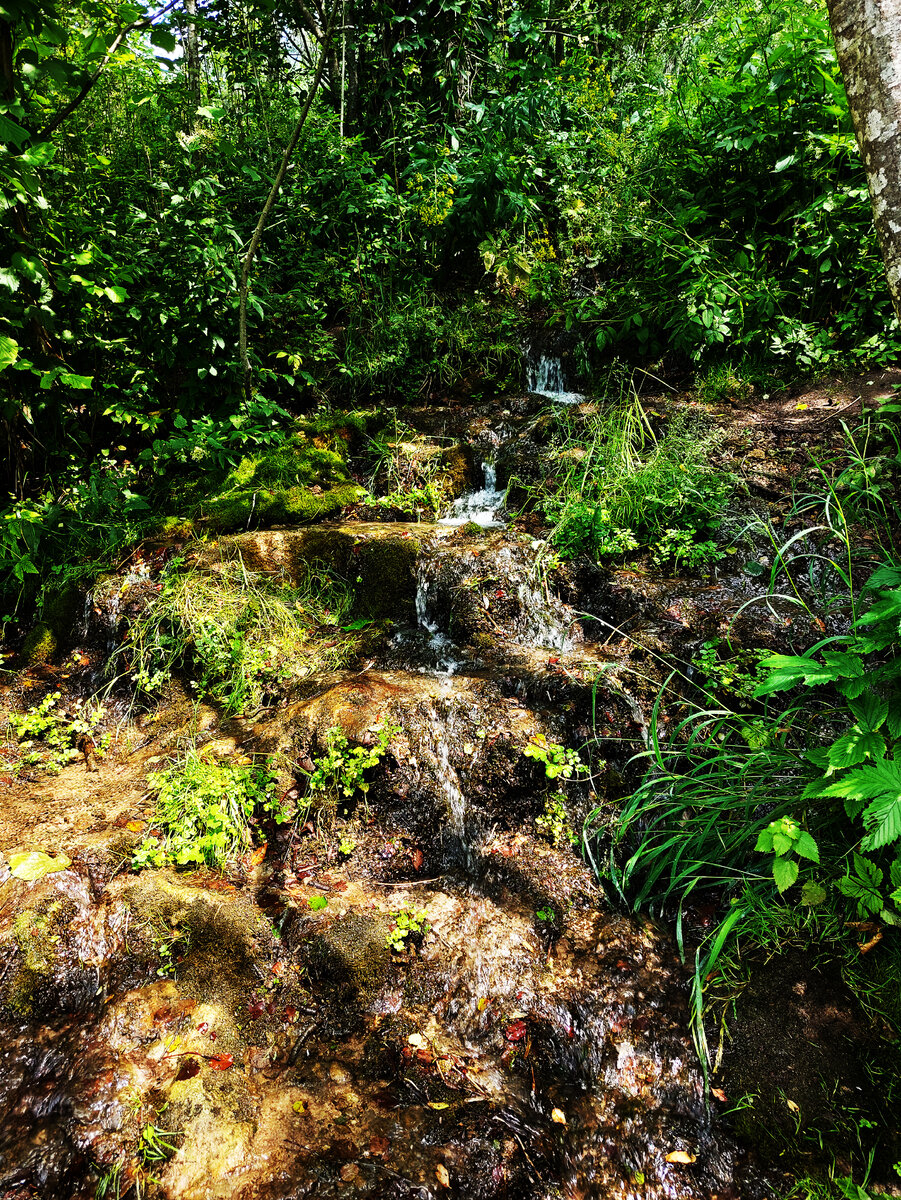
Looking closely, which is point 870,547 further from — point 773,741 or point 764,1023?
point 764,1023

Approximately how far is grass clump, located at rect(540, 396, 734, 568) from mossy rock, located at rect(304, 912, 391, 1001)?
285 cm

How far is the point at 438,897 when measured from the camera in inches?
105

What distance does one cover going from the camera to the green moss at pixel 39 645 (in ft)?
12.8

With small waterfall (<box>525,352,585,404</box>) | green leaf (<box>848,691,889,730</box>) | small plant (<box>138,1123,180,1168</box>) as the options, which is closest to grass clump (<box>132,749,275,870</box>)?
small plant (<box>138,1123,180,1168</box>)

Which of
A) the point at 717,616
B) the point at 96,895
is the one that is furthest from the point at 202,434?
the point at 717,616

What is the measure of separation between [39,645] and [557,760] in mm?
3649

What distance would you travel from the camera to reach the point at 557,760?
2961 mm

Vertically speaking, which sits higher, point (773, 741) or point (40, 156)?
point (40, 156)

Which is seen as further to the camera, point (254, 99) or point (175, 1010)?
point (254, 99)

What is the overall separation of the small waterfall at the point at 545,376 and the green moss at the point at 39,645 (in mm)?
5149

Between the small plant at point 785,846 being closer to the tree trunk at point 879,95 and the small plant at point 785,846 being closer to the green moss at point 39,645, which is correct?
the tree trunk at point 879,95

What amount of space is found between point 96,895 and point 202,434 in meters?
3.51

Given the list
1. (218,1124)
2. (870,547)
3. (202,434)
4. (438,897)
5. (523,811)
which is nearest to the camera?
(218,1124)

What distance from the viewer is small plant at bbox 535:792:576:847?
2833 millimetres
